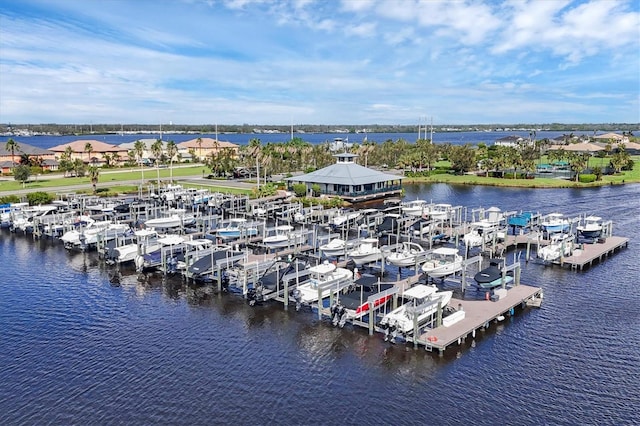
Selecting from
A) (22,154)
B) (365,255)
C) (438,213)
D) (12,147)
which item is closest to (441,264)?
(365,255)

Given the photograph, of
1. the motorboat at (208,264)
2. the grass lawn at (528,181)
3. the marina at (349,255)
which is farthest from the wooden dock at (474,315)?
the grass lawn at (528,181)

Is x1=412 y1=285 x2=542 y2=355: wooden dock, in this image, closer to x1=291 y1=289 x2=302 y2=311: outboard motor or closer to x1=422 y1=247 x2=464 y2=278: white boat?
x1=422 y1=247 x2=464 y2=278: white boat

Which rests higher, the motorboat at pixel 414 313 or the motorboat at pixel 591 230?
the motorboat at pixel 591 230

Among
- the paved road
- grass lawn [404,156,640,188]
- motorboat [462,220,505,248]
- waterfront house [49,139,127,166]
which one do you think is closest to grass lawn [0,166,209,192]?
the paved road

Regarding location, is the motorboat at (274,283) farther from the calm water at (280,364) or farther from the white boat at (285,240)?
the white boat at (285,240)

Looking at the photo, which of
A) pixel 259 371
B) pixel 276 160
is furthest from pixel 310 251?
pixel 276 160

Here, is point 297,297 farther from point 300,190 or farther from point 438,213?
point 300,190

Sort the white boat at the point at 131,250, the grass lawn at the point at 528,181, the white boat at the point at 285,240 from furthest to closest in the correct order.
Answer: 1. the grass lawn at the point at 528,181
2. the white boat at the point at 285,240
3. the white boat at the point at 131,250

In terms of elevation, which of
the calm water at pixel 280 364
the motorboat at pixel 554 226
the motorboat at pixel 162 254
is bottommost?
the calm water at pixel 280 364

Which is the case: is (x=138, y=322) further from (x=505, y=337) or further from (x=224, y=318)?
(x=505, y=337)
